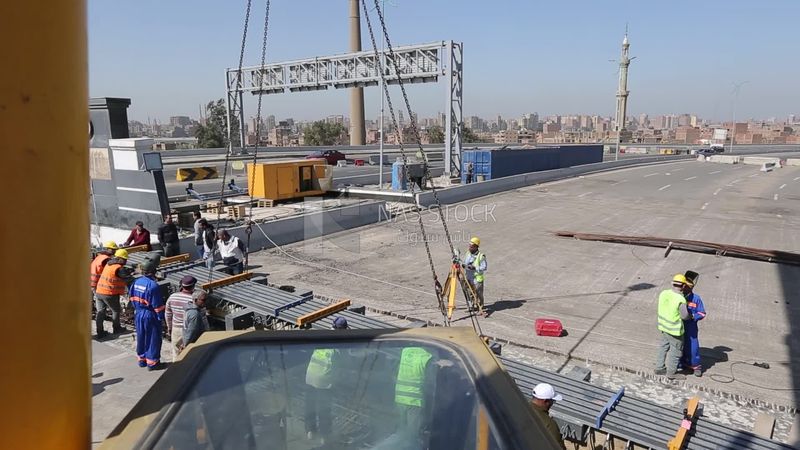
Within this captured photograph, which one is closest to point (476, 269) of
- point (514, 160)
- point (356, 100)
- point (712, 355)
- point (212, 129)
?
point (712, 355)

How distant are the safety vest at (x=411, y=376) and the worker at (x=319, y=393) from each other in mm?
279

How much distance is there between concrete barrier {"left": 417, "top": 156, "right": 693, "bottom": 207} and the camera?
80.1 feet

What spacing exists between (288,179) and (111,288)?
525 inches

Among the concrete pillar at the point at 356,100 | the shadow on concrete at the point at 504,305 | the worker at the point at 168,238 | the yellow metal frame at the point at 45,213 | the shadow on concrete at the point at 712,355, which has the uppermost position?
the concrete pillar at the point at 356,100

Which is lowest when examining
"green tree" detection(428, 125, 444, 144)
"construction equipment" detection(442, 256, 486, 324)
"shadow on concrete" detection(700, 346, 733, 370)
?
"shadow on concrete" detection(700, 346, 733, 370)

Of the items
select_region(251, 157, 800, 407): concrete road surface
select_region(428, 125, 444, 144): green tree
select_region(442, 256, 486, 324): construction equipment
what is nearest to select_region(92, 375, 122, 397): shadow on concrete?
select_region(251, 157, 800, 407): concrete road surface

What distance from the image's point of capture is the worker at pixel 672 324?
7.41 m

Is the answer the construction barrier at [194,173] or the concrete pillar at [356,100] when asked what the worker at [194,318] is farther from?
the concrete pillar at [356,100]

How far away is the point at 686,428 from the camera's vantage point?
4672 millimetres

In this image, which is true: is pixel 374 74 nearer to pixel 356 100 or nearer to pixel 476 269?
pixel 476 269

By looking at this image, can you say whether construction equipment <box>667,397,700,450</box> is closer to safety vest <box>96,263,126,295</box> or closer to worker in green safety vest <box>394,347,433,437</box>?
worker in green safety vest <box>394,347,433,437</box>

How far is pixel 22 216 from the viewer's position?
1324mm

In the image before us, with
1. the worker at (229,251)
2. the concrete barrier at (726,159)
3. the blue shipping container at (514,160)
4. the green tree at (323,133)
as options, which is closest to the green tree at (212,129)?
the green tree at (323,133)

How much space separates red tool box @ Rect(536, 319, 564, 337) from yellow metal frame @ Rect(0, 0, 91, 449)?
840cm
